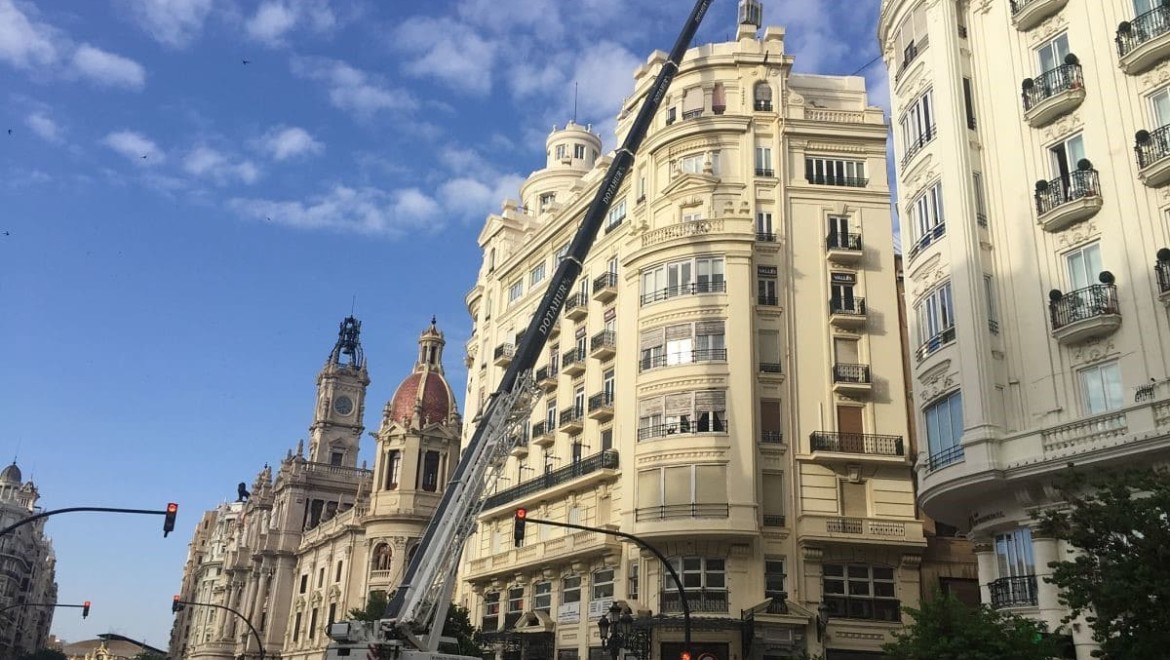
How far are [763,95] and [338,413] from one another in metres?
64.4

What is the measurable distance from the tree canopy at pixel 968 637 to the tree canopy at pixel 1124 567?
1.20 metres

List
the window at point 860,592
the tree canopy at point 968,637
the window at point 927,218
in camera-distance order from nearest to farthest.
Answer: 1. the tree canopy at point 968,637
2. the window at point 927,218
3. the window at point 860,592

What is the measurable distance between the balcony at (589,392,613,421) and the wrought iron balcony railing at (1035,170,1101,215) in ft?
67.0

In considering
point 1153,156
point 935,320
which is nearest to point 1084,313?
point 1153,156

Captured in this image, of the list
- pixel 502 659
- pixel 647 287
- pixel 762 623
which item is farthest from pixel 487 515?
pixel 762 623

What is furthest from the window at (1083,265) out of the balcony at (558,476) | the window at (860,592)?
the balcony at (558,476)

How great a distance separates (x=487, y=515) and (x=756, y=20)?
26786 mm

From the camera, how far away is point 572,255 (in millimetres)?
29703

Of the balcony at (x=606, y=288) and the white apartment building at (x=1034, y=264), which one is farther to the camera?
the balcony at (x=606, y=288)

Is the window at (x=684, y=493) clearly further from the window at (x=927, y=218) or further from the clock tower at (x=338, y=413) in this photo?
the clock tower at (x=338, y=413)

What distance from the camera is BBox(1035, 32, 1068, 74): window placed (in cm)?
2552

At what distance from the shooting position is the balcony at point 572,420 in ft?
144

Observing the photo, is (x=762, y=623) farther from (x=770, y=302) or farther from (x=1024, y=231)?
(x=1024, y=231)

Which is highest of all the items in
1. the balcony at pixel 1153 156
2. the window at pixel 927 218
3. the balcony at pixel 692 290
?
the balcony at pixel 692 290
